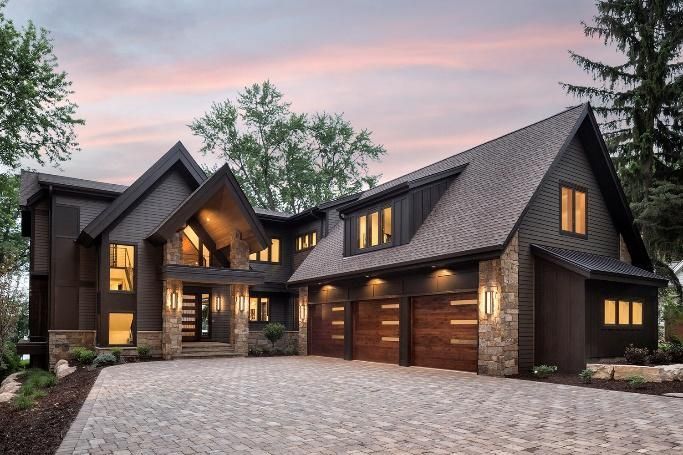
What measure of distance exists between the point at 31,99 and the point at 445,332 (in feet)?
63.4

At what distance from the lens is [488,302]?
529 inches

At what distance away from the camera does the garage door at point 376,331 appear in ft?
56.4

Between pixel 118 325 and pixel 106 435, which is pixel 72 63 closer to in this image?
pixel 118 325

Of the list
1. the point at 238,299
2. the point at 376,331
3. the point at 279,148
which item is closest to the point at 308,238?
the point at 238,299

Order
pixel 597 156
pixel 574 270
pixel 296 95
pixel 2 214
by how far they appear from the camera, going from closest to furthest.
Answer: pixel 574 270 → pixel 597 156 → pixel 2 214 → pixel 296 95

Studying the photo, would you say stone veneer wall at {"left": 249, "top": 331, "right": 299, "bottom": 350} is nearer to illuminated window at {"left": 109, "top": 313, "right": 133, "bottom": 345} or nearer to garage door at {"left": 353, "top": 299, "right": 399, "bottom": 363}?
illuminated window at {"left": 109, "top": 313, "right": 133, "bottom": 345}

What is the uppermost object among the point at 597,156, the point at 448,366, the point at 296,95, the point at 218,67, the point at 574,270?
the point at 296,95

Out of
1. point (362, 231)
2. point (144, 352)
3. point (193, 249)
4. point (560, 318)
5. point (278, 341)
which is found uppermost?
point (362, 231)

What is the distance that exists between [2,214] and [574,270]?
29.9 m

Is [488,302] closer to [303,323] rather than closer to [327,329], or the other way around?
[327,329]

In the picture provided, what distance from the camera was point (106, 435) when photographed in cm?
709

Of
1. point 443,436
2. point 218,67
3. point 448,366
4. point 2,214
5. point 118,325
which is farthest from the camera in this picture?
point 2,214

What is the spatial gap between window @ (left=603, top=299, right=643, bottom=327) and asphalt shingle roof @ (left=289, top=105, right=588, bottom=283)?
12.9 ft

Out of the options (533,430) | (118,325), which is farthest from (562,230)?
(118,325)
